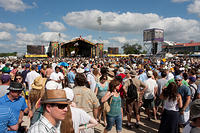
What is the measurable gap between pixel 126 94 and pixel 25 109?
2.65 m

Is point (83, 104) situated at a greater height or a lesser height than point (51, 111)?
lesser

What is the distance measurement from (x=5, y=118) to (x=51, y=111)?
1278mm

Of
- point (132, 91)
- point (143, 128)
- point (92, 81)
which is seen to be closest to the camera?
point (132, 91)

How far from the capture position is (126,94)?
4.35 meters

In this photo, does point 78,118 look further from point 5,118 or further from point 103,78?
point 103,78

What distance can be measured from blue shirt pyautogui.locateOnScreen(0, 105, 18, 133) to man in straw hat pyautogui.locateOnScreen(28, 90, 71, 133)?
1081 millimetres

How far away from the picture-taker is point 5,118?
2.21 meters

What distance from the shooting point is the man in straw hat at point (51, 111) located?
1386 mm

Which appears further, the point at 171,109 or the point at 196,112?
the point at 171,109

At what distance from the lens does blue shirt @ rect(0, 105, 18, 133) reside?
215cm

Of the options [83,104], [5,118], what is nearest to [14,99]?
[5,118]

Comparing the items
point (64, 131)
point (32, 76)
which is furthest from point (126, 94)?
point (32, 76)

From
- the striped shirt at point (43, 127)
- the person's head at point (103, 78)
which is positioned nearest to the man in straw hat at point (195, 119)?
the striped shirt at point (43, 127)

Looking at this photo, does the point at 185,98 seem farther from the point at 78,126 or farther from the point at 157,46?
the point at 157,46
